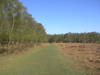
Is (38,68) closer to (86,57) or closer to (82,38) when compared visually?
(86,57)

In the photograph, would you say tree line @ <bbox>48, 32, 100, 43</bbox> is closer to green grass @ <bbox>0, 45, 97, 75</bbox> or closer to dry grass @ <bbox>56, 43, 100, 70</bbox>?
dry grass @ <bbox>56, 43, 100, 70</bbox>

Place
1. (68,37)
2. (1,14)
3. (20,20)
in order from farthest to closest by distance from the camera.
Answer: (68,37) → (20,20) → (1,14)

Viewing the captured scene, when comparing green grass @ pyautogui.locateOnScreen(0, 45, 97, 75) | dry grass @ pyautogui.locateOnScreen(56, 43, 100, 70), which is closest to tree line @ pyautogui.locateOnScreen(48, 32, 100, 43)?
dry grass @ pyautogui.locateOnScreen(56, 43, 100, 70)

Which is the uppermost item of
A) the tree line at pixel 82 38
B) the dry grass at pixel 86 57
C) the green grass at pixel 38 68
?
the tree line at pixel 82 38

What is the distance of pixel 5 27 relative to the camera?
2494 cm

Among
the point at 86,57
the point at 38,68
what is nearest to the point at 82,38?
the point at 86,57

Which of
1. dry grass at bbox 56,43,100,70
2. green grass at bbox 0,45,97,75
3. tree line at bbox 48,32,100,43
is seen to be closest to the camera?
green grass at bbox 0,45,97,75

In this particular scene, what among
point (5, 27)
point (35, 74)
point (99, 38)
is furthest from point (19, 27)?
point (99, 38)

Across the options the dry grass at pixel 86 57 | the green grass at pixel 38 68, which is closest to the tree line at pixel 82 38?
the dry grass at pixel 86 57

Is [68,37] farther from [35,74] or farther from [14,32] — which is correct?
[35,74]

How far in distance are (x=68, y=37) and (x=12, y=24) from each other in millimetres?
118156

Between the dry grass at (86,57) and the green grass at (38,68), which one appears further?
the dry grass at (86,57)

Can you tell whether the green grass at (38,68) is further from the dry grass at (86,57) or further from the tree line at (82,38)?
the tree line at (82,38)

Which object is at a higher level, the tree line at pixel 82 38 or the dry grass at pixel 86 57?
the tree line at pixel 82 38
